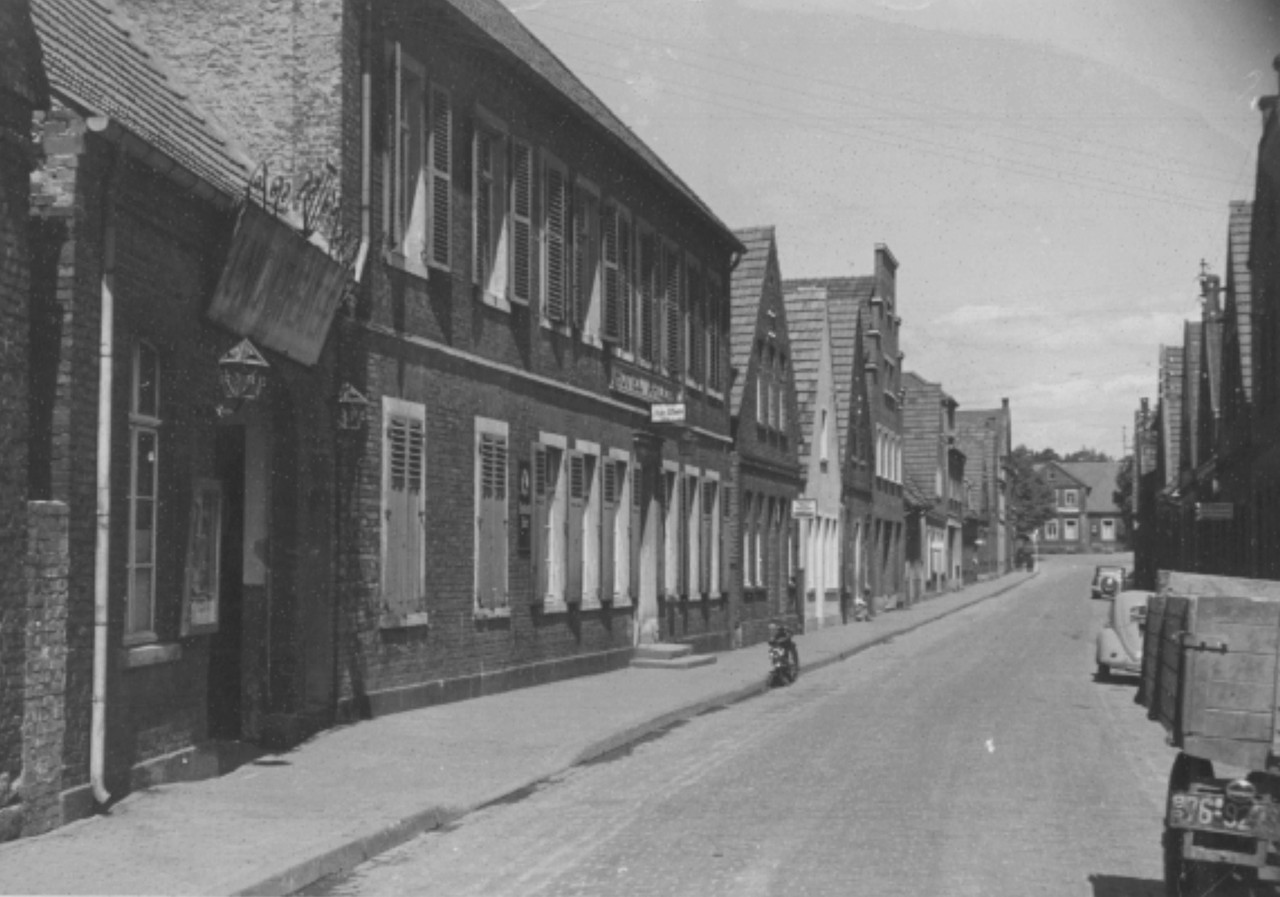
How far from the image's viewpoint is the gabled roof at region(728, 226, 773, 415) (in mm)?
36156

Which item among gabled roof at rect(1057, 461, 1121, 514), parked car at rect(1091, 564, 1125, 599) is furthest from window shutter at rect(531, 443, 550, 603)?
gabled roof at rect(1057, 461, 1121, 514)

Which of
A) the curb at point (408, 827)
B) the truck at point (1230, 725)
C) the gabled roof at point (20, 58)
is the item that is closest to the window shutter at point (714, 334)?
the curb at point (408, 827)

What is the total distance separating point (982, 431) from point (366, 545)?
298 feet

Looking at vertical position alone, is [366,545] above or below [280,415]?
below

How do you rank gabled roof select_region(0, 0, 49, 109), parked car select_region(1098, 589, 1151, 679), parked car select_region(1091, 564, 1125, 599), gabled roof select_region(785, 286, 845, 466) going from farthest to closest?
parked car select_region(1091, 564, 1125, 599) < gabled roof select_region(785, 286, 845, 466) < parked car select_region(1098, 589, 1151, 679) < gabled roof select_region(0, 0, 49, 109)

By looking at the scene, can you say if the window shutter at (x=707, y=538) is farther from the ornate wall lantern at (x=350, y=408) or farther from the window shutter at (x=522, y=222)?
the ornate wall lantern at (x=350, y=408)

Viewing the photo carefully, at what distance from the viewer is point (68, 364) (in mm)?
11117

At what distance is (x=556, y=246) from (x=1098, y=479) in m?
163

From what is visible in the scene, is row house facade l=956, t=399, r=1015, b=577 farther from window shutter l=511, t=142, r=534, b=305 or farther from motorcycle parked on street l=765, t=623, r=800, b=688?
window shutter l=511, t=142, r=534, b=305

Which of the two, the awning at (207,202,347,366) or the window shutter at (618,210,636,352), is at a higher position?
the window shutter at (618,210,636,352)

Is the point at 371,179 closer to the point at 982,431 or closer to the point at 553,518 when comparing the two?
the point at 553,518

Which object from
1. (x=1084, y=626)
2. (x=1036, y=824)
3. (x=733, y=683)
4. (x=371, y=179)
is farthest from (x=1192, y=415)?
(x=1036, y=824)

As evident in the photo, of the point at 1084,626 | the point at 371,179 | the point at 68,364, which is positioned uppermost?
the point at 371,179

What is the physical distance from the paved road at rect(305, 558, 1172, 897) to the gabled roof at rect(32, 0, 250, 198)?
17.0 feet
